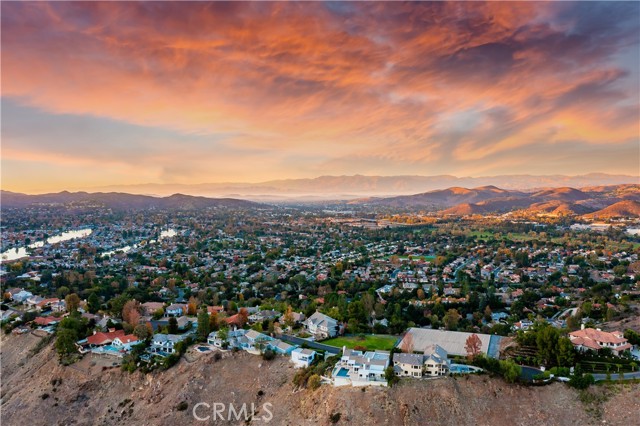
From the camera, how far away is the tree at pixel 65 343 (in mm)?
28625

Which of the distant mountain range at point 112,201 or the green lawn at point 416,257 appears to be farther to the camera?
the distant mountain range at point 112,201

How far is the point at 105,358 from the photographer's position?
28312 mm

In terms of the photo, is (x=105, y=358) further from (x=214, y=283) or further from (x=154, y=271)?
(x=154, y=271)

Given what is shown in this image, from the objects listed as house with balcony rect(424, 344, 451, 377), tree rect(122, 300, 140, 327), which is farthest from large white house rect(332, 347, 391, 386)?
tree rect(122, 300, 140, 327)

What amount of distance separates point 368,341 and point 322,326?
3273mm

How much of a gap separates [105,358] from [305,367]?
1385 cm

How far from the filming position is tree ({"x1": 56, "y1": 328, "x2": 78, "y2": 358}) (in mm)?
28625

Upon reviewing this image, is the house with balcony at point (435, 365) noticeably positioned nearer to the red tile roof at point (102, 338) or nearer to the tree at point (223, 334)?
the tree at point (223, 334)

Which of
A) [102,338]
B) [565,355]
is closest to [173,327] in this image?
[102,338]

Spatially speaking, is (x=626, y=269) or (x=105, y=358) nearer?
(x=105, y=358)

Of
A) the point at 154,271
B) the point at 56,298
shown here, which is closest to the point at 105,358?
the point at 56,298


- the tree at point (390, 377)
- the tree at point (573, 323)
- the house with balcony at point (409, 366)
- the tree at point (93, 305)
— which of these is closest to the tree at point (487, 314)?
the tree at point (573, 323)

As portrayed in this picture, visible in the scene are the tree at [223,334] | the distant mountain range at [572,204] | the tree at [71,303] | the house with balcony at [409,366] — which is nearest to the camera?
the house with balcony at [409,366]

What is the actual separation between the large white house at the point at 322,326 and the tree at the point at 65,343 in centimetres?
1546
